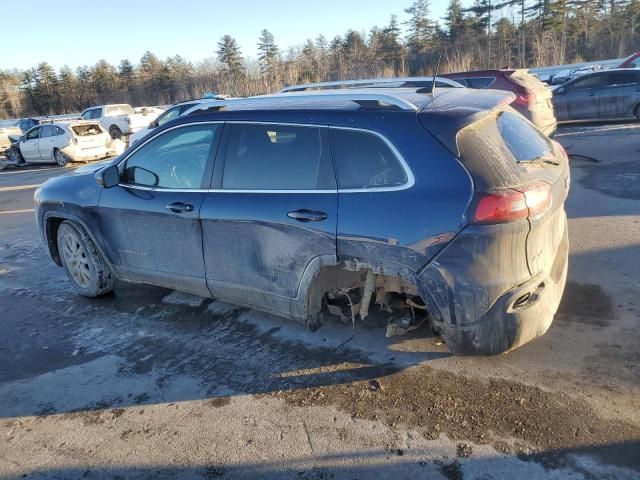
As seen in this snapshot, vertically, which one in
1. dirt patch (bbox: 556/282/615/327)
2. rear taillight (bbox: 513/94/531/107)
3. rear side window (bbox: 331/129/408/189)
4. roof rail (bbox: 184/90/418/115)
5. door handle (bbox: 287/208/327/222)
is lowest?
dirt patch (bbox: 556/282/615/327)

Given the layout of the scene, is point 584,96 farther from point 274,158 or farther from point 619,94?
point 274,158

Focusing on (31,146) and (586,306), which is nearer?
(586,306)

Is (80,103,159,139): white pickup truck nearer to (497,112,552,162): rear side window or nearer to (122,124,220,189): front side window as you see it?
(122,124,220,189): front side window

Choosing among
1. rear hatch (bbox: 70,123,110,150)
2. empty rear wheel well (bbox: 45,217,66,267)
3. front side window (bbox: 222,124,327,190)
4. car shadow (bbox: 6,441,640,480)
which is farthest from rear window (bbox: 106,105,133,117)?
car shadow (bbox: 6,441,640,480)

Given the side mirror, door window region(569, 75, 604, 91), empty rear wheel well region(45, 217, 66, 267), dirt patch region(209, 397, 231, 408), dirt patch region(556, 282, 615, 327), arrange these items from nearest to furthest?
1. dirt patch region(209, 397, 231, 408)
2. dirt patch region(556, 282, 615, 327)
3. the side mirror
4. empty rear wheel well region(45, 217, 66, 267)
5. door window region(569, 75, 604, 91)

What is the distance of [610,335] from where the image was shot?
11.6 ft

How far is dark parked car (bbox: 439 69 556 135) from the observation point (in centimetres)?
1006

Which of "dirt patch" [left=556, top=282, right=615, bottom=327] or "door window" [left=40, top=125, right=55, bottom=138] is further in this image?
"door window" [left=40, top=125, right=55, bottom=138]

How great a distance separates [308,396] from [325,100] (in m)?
2.01

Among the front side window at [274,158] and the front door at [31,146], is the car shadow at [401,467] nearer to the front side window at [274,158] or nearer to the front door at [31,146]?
the front side window at [274,158]

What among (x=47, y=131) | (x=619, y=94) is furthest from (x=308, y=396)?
(x=47, y=131)

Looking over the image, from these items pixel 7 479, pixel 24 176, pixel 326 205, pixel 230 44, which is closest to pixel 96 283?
pixel 7 479

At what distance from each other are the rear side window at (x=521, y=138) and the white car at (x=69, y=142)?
1593 centimetres

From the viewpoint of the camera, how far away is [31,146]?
17.9 m
